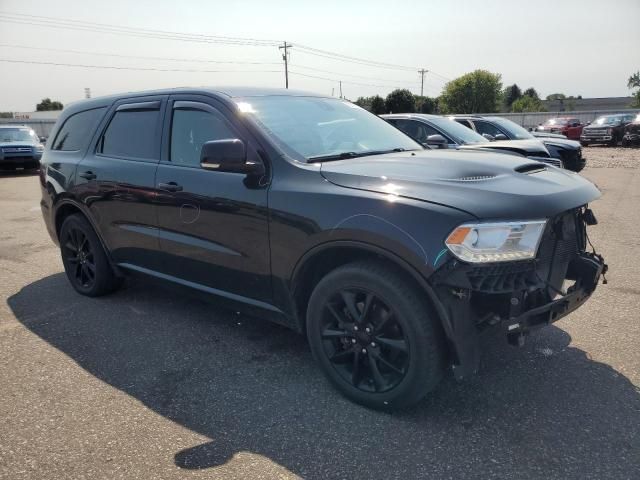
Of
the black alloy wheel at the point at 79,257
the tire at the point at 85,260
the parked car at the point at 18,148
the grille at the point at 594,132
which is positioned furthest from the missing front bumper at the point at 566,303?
the grille at the point at 594,132

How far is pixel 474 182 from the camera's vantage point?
107 inches

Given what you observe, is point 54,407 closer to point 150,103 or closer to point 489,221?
point 150,103

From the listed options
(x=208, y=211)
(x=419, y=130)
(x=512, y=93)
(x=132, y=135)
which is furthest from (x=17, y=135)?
(x=512, y=93)

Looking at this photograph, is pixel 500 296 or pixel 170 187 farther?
pixel 170 187

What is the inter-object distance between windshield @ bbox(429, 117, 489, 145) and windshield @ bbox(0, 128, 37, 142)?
568 inches

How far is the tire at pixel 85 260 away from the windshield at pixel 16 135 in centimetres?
1461

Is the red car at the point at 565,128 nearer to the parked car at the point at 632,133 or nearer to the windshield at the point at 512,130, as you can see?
the parked car at the point at 632,133

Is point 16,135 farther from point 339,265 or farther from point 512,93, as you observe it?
point 512,93

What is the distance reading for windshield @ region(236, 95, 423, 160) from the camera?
3.36 m

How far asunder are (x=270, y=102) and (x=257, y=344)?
1732 millimetres

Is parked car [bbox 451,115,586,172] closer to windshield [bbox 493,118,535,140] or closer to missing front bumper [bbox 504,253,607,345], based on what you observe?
windshield [bbox 493,118,535,140]

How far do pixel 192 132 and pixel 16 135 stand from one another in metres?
16.6

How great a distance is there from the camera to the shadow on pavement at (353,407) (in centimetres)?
246

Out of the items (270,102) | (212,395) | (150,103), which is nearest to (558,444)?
(212,395)
